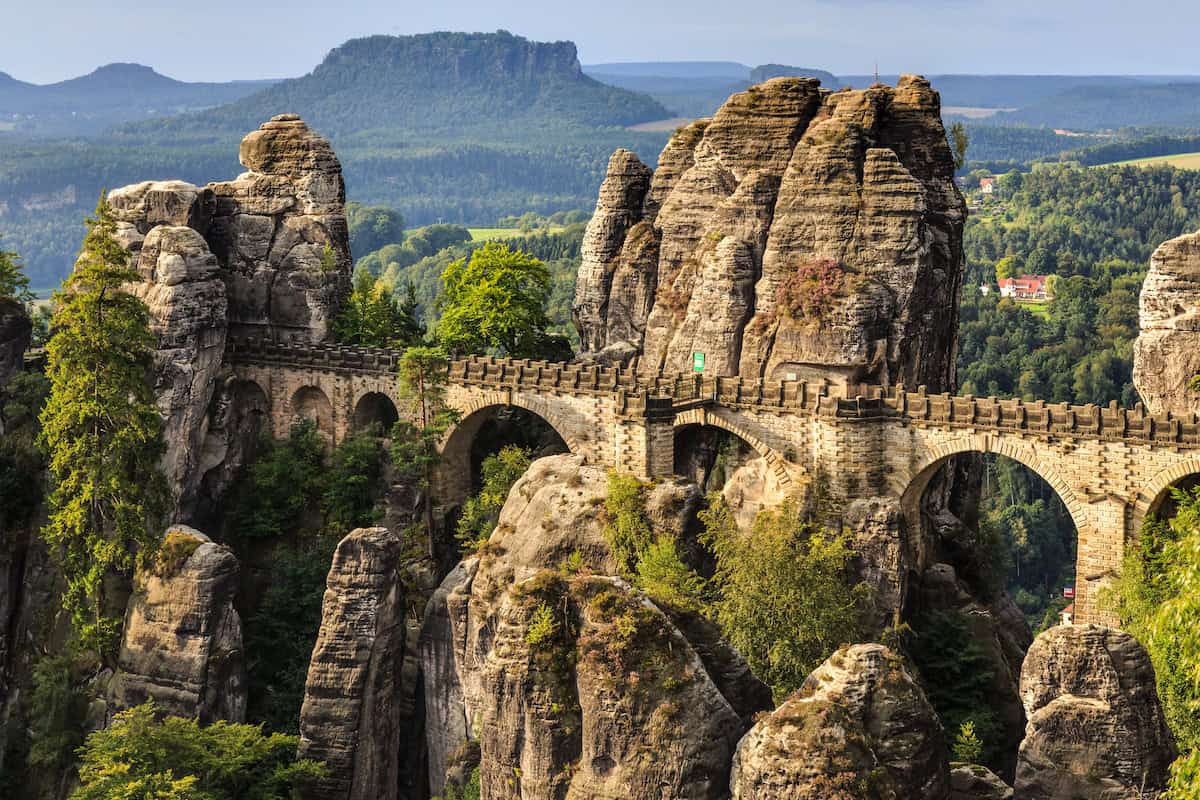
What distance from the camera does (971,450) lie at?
53688 mm

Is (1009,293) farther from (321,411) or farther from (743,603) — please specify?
(743,603)

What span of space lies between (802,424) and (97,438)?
21619 millimetres

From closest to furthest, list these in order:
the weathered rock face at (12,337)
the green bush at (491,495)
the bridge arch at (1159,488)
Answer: the bridge arch at (1159,488) → the green bush at (491,495) → the weathered rock face at (12,337)

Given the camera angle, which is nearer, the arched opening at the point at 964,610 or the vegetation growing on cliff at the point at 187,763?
the vegetation growing on cliff at the point at 187,763

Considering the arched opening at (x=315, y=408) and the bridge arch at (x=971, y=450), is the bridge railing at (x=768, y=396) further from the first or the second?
the arched opening at (x=315, y=408)

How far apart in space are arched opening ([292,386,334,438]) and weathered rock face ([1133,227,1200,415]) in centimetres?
2756

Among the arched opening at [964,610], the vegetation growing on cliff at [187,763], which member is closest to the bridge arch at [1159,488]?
the arched opening at [964,610]

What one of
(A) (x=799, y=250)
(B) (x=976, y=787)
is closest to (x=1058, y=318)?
(A) (x=799, y=250)

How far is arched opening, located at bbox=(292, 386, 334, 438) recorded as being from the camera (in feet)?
207

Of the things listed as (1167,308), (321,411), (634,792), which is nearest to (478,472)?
(321,411)

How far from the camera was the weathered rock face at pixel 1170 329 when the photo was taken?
53.8 m

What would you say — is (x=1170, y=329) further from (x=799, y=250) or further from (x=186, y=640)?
(x=186, y=640)

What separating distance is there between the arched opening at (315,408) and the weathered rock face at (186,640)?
1025 centimetres

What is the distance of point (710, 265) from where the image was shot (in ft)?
200
